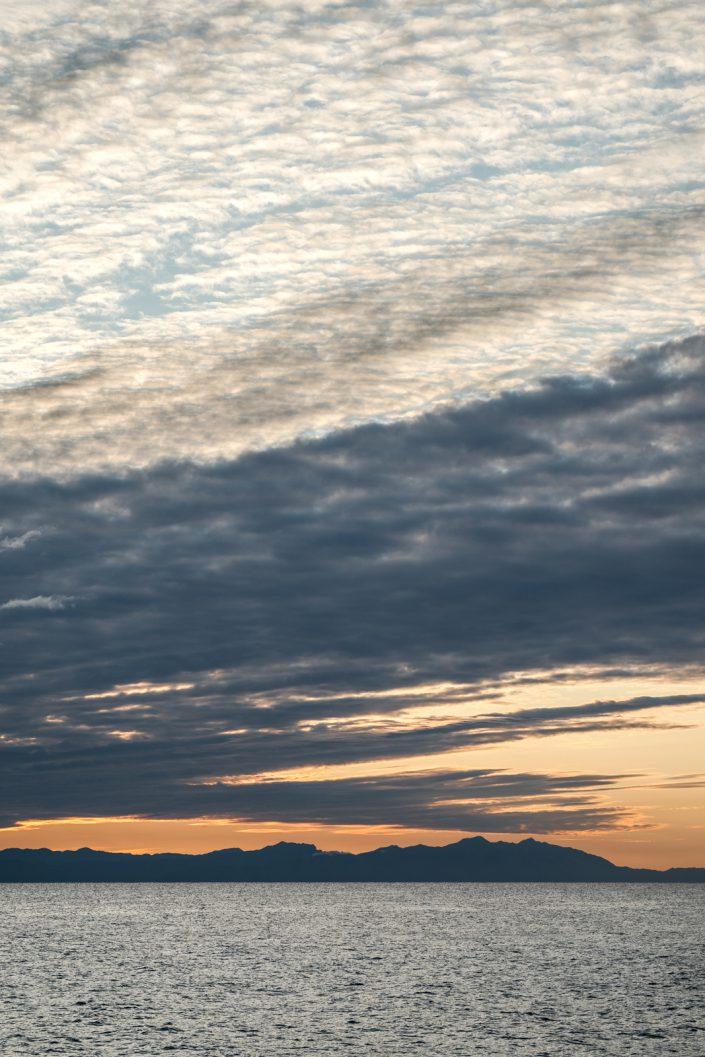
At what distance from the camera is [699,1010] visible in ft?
339

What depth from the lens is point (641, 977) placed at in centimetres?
13712

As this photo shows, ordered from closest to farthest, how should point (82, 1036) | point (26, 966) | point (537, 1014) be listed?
point (82, 1036) → point (537, 1014) → point (26, 966)

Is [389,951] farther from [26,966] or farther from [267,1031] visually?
[267,1031]

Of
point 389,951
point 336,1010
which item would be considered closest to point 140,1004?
point 336,1010

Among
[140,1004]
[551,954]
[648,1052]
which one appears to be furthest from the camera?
[551,954]

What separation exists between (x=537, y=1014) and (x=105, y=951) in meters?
104

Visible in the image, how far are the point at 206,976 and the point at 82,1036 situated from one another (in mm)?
51697

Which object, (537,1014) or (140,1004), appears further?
(140,1004)

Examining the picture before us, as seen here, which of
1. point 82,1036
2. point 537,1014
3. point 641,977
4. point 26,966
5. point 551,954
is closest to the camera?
point 82,1036

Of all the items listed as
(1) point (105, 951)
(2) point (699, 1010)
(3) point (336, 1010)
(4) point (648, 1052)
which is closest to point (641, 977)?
(2) point (699, 1010)

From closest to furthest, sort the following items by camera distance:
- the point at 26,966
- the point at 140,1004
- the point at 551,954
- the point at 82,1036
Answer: the point at 82,1036, the point at 140,1004, the point at 26,966, the point at 551,954

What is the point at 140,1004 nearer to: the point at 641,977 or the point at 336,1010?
the point at 336,1010

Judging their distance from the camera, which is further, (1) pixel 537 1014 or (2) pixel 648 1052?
(1) pixel 537 1014

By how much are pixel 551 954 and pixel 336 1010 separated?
8246 cm
